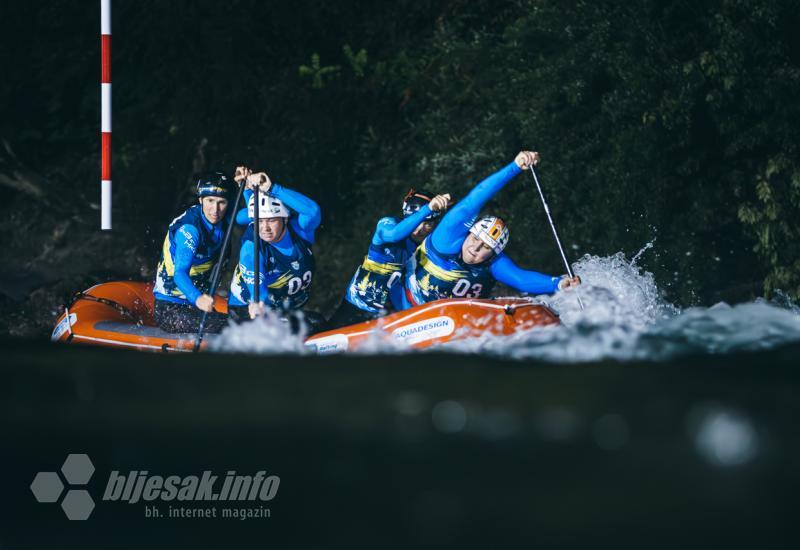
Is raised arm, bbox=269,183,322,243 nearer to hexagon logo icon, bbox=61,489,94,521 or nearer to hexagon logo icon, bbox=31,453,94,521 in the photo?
hexagon logo icon, bbox=31,453,94,521

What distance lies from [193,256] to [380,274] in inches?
46.3

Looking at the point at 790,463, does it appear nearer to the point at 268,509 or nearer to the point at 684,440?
the point at 684,440

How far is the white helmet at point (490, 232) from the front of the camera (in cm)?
663

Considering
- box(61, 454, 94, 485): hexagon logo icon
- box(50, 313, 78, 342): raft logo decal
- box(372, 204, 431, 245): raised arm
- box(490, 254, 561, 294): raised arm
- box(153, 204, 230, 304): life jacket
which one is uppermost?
box(372, 204, 431, 245): raised arm

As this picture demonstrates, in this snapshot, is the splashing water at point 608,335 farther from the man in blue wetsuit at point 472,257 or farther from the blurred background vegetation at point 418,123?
the blurred background vegetation at point 418,123

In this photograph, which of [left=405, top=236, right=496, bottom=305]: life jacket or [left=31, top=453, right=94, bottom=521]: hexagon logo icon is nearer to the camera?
[left=31, top=453, right=94, bottom=521]: hexagon logo icon

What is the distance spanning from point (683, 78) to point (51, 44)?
24.6 ft

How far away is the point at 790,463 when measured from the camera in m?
4.21

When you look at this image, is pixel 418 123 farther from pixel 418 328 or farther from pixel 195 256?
pixel 418 328

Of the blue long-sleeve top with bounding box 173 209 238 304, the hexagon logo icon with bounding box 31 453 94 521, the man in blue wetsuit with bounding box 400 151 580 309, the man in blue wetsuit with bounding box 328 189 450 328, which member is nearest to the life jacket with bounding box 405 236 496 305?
the man in blue wetsuit with bounding box 400 151 580 309

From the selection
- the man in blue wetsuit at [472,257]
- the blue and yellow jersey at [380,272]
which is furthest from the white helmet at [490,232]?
the blue and yellow jersey at [380,272]

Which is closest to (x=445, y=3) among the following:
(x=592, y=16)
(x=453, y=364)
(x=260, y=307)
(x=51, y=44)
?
(x=592, y=16)

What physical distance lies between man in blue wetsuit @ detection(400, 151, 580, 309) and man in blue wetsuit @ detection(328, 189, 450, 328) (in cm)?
18

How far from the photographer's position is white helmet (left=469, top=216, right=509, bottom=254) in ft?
21.7
